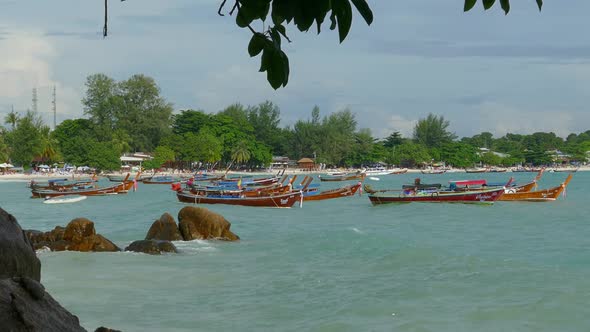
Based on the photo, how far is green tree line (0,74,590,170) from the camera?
87062 mm

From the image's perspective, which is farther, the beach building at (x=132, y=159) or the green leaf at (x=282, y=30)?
the beach building at (x=132, y=159)

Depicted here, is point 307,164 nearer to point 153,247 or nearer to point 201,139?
point 201,139

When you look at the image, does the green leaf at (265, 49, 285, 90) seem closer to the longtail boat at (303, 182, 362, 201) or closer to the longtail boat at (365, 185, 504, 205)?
the longtail boat at (365, 185, 504, 205)

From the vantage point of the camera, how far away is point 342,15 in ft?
7.03

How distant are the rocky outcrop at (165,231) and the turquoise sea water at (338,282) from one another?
79cm

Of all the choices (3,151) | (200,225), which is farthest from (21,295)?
(3,151)

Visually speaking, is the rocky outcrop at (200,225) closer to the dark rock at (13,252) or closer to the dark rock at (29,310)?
the dark rock at (13,252)

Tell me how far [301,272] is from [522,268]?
522cm

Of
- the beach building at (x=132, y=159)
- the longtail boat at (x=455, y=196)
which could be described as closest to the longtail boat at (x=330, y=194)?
the longtail boat at (x=455, y=196)

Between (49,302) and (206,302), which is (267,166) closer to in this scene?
(206,302)

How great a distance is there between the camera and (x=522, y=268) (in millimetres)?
16906

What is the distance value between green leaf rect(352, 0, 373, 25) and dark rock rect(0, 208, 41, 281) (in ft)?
7.65

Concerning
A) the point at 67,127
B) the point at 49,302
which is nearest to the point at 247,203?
the point at 49,302

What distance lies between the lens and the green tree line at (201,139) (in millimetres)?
87062
